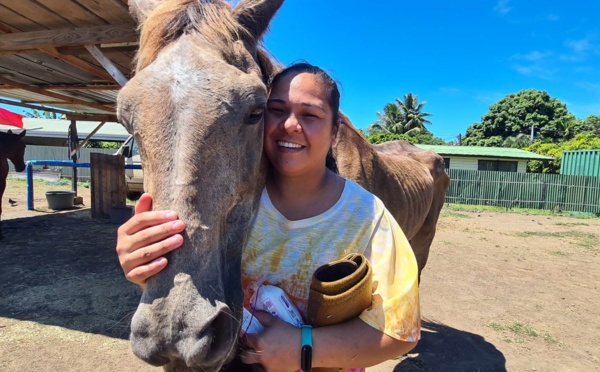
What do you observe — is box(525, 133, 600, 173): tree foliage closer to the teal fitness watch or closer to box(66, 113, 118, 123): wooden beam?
box(66, 113, 118, 123): wooden beam

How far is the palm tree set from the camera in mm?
40469

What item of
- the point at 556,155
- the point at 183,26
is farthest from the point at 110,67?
the point at 556,155

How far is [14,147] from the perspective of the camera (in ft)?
30.7

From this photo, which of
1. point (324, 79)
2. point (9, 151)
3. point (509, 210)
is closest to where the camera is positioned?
point (324, 79)

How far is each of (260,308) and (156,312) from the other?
1.23ft

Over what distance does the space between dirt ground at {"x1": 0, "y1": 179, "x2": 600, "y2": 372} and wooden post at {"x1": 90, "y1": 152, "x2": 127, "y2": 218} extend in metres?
0.48

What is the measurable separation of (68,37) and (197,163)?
16.4ft

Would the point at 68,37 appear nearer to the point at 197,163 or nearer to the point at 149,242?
the point at 197,163

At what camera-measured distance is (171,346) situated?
3.39 ft

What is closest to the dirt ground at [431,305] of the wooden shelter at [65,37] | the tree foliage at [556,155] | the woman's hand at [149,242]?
the woman's hand at [149,242]

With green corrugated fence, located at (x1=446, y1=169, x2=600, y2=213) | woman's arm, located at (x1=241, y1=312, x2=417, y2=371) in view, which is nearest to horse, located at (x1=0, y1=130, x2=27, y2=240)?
woman's arm, located at (x1=241, y1=312, x2=417, y2=371)

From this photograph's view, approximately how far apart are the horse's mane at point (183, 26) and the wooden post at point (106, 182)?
29.0ft

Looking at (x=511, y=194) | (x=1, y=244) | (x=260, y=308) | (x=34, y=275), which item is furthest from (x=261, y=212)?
(x=511, y=194)

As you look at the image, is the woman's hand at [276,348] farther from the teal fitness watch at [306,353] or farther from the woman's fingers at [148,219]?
the woman's fingers at [148,219]
